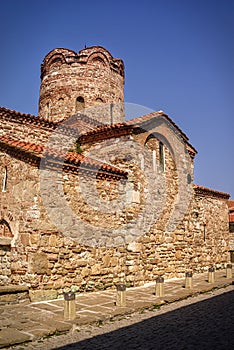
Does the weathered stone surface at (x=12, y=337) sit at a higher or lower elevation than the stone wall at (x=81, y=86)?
lower

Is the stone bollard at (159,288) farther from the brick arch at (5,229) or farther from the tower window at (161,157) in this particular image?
the tower window at (161,157)

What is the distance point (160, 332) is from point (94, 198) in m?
4.10

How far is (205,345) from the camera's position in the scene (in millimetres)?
4320

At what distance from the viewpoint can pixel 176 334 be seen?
482 centimetres

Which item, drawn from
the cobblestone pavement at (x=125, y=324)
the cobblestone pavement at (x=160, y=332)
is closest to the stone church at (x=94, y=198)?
the cobblestone pavement at (x=125, y=324)

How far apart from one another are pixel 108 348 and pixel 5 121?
8.08 m

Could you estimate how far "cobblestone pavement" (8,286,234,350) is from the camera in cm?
426

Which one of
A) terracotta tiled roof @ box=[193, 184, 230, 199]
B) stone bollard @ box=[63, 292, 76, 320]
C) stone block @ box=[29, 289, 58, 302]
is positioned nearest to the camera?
stone bollard @ box=[63, 292, 76, 320]

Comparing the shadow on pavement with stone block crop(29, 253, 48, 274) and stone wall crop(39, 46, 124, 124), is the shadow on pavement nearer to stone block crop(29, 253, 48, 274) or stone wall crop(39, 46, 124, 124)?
stone block crop(29, 253, 48, 274)

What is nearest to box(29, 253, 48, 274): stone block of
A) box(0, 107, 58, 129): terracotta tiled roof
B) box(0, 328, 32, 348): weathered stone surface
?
box(0, 328, 32, 348): weathered stone surface

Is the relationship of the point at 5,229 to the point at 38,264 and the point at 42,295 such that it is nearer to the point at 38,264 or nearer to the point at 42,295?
the point at 38,264

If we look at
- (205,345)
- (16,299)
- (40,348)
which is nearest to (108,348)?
(40,348)

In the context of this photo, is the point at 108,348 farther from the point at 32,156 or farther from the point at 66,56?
the point at 66,56

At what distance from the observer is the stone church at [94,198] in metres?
6.99
